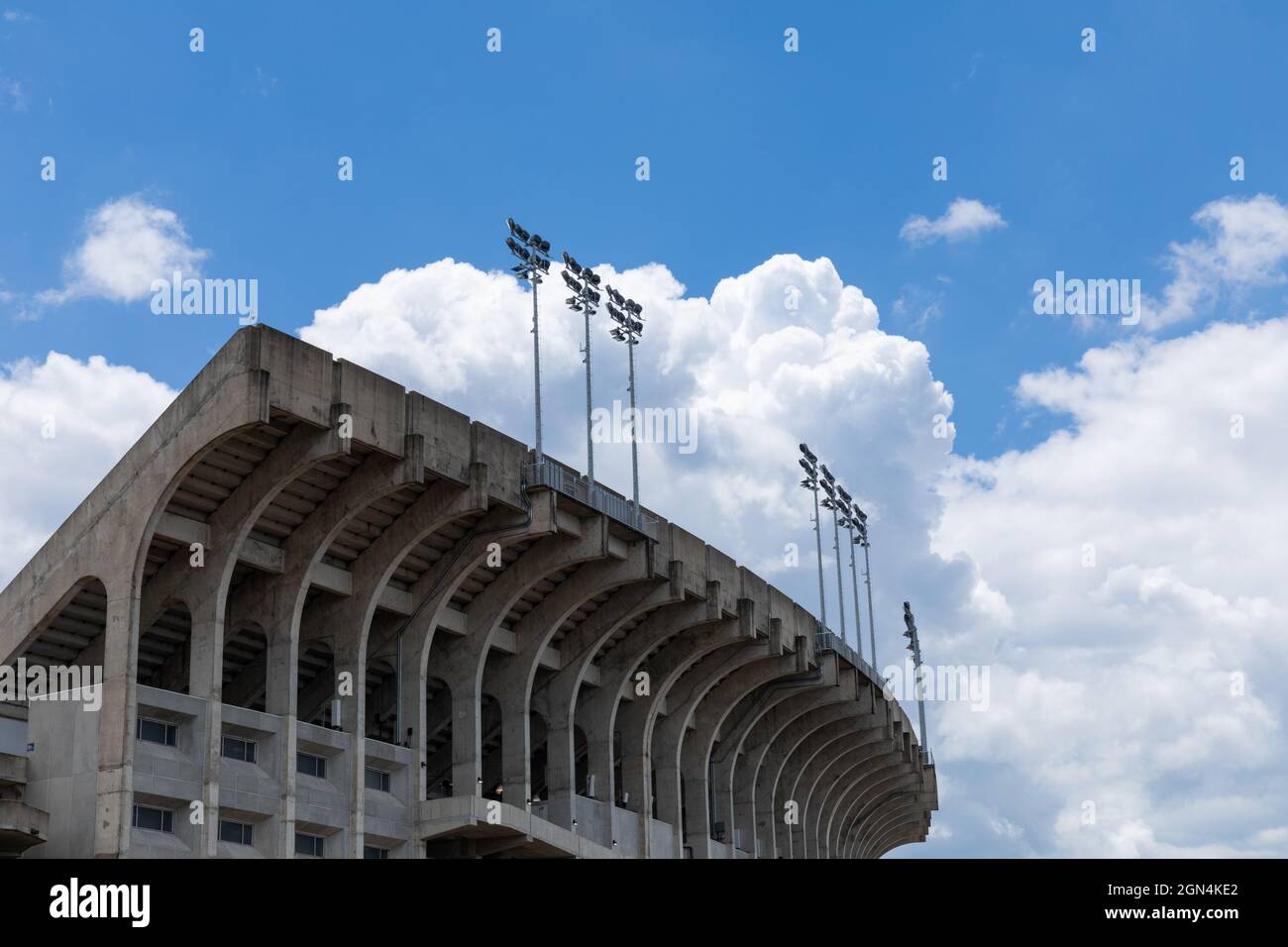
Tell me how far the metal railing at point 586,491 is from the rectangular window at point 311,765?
8947 millimetres

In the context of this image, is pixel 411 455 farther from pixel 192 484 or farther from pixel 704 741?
pixel 704 741

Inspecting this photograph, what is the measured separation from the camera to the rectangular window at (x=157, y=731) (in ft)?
116

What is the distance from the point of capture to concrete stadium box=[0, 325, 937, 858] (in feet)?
116

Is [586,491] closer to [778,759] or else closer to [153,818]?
[153,818]

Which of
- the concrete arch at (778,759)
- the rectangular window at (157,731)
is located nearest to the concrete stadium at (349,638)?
the rectangular window at (157,731)

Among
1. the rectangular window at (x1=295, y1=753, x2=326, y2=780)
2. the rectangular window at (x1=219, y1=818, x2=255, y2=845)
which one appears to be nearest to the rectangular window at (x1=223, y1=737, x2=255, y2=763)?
the rectangular window at (x1=219, y1=818, x2=255, y2=845)

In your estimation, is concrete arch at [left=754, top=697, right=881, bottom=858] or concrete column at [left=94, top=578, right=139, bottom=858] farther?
concrete arch at [left=754, top=697, right=881, bottom=858]

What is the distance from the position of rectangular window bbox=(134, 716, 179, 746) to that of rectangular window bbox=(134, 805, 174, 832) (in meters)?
1.45

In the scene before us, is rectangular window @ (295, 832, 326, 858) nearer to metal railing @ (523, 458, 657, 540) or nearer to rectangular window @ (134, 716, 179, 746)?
rectangular window @ (134, 716, 179, 746)
